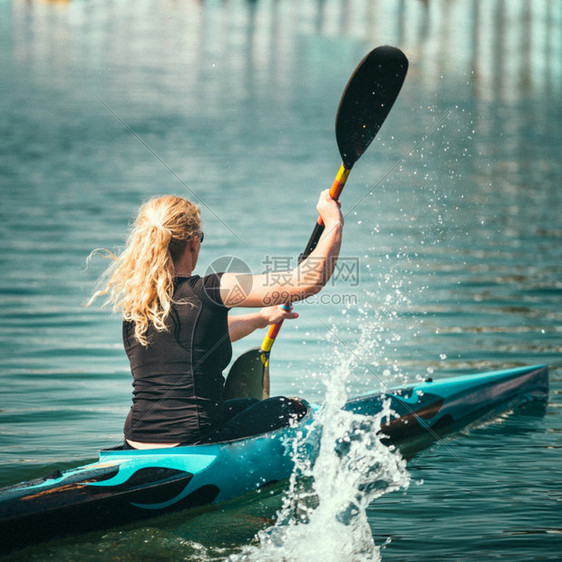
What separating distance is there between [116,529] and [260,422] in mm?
825

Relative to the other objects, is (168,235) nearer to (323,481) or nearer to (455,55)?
(323,481)

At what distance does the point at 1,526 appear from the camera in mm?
3693

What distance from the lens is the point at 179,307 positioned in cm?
385

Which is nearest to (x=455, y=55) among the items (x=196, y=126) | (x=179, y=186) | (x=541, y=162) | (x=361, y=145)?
(x=196, y=126)

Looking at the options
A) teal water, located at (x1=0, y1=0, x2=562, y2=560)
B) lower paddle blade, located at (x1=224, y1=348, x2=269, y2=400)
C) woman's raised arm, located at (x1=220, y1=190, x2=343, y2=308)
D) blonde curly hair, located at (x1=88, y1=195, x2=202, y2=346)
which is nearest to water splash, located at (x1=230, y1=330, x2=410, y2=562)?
teal water, located at (x1=0, y1=0, x2=562, y2=560)

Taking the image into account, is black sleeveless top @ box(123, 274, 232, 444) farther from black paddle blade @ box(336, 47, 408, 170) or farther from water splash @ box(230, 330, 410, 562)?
black paddle blade @ box(336, 47, 408, 170)

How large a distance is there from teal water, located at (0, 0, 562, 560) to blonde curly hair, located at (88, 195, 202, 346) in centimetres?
99

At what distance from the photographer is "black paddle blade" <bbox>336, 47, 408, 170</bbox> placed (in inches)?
200

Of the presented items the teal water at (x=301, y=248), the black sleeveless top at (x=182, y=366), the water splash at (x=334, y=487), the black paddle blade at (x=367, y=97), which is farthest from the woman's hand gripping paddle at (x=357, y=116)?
the black sleeveless top at (x=182, y=366)

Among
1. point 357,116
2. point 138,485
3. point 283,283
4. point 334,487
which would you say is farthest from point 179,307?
point 357,116

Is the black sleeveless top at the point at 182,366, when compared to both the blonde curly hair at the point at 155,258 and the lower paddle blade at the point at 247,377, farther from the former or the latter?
the lower paddle blade at the point at 247,377

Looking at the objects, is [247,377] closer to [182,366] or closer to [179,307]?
[182,366]

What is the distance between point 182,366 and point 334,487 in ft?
3.73

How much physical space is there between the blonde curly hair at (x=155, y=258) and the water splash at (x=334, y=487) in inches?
42.6
